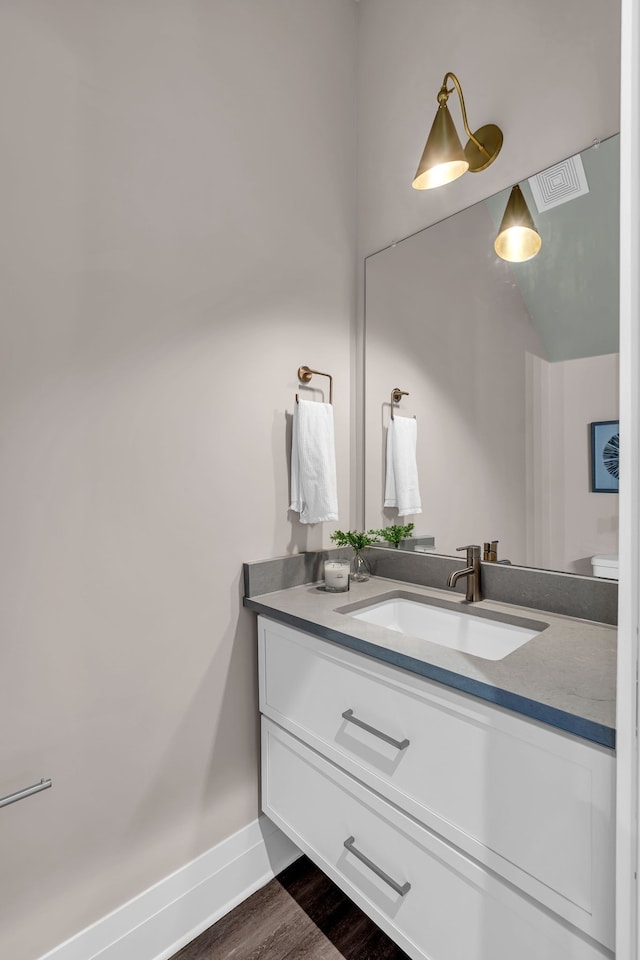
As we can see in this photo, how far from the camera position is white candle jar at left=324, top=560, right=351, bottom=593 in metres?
1.53

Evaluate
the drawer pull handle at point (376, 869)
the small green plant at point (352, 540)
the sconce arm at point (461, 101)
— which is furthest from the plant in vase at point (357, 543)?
the sconce arm at point (461, 101)

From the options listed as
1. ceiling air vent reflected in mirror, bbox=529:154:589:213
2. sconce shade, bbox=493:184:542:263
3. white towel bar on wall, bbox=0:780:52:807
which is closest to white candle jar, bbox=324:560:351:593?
white towel bar on wall, bbox=0:780:52:807

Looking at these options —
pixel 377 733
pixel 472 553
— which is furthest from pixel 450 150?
pixel 377 733

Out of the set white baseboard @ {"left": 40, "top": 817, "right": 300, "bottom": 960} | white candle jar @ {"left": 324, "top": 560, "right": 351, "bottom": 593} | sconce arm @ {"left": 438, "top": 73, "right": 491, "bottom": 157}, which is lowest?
white baseboard @ {"left": 40, "top": 817, "right": 300, "bottom": 960}

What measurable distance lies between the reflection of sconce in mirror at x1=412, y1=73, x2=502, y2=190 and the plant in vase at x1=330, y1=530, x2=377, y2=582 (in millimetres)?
1070

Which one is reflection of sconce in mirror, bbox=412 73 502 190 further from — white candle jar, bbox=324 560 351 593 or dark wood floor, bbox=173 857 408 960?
dark wood floor, bbox=173 857 408 960

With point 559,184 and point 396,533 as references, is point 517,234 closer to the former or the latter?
point 559,184

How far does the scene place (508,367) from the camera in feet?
4.58

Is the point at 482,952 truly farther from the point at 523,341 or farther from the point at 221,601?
the point at 523,341

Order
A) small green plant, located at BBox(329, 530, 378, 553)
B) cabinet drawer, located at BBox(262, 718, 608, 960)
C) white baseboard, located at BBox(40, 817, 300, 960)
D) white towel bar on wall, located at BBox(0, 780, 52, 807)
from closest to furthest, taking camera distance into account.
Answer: cabinet drawer, located at BBox(262, 718, 608, 960) < white towel bar on wall, located at BBox(0, 780, 52, 807) < white baseboard, located at BBox(40, 817, 300, 960) < small green plant, located at BBox(329, 530, 378, 553)

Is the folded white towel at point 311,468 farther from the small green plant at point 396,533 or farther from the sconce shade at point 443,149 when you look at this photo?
the sconce shade at point 443,149

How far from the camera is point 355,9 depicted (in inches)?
71.8

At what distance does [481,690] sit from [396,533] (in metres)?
0.81

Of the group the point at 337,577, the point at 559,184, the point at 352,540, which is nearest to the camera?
the point at 559,184
